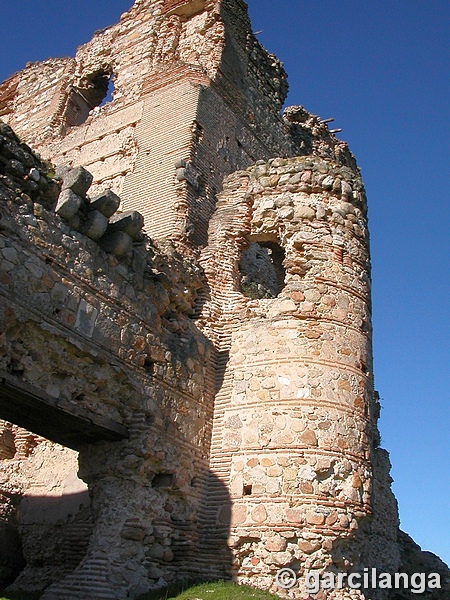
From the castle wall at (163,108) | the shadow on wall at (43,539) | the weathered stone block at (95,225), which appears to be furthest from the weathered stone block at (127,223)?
the shadow on wall at (43,539)

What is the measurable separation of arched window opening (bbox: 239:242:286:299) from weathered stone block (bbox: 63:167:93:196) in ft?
13.2

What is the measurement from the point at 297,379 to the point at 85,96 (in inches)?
416

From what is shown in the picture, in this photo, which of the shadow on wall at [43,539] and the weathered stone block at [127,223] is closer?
the weathered stone block at [127,223]

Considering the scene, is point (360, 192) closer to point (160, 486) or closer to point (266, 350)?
point (266, 350)

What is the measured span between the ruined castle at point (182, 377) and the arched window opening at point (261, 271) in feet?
0.27

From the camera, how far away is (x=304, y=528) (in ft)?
23.8

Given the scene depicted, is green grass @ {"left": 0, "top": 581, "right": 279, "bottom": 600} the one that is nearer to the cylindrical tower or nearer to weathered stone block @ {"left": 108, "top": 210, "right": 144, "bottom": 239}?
the cylindrical tower

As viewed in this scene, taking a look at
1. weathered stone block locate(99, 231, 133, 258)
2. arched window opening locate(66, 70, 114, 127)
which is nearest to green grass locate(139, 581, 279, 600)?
weathered stone block locate(99, 231, 133, 258)

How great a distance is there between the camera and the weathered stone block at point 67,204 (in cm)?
688

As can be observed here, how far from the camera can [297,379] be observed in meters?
8.08

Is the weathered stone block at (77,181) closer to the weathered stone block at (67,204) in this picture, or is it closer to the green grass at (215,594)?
the weathered stone block at (67,204)

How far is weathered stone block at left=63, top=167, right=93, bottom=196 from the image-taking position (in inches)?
277

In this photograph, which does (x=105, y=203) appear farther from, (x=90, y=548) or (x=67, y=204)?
(x=90, y=548)

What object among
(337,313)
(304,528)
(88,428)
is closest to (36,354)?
(88,428)
